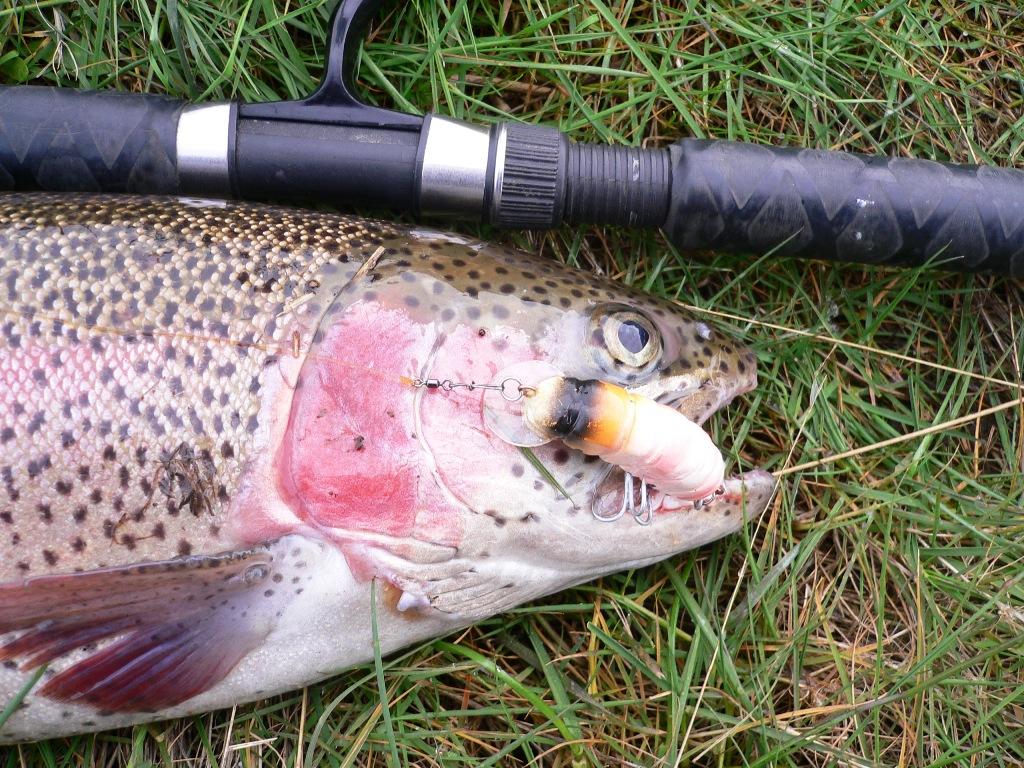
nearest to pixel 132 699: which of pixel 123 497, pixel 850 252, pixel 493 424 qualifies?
pixel 123 497

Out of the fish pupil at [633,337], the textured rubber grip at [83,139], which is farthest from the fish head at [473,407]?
the textured rubber grip at [83,139]

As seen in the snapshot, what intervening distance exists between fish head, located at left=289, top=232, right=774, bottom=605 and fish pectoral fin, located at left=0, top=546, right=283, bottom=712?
26cm

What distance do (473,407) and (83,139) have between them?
1297mm

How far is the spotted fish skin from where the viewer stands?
1923 millimetres

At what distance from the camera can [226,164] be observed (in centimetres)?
227

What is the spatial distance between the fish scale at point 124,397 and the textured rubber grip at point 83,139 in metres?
0.36

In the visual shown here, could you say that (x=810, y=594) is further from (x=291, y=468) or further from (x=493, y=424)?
(x=291, y=468)

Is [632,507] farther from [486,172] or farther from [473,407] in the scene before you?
[486,172]

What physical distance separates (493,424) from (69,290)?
1034 mm

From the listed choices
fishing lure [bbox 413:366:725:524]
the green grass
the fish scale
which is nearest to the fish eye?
fishing lure [bbox 413:366:725:524]

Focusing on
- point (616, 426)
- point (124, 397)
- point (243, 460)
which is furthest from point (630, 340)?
point (124, 397)

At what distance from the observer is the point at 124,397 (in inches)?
75.5

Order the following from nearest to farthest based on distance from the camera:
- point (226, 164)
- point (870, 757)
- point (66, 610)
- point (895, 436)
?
point (66, 610), point (226, 164), point (870, 757), point (895, 436)

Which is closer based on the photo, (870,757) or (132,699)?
(132,699)
